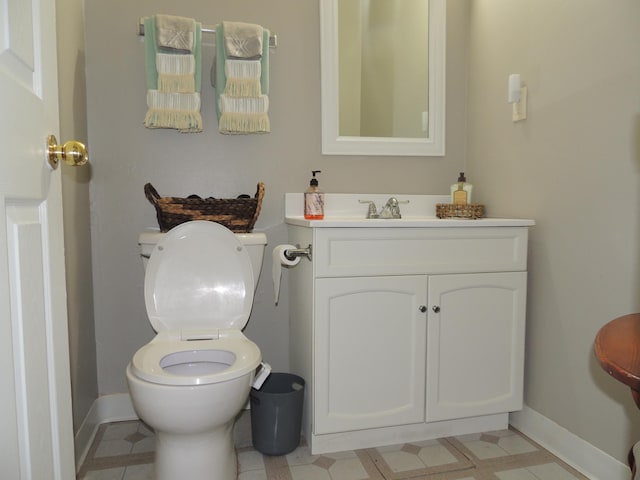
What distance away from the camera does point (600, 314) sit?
1.53m

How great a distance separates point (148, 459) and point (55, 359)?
44.4 inches

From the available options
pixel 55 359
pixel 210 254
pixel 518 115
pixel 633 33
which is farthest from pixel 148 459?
pixel 633 33

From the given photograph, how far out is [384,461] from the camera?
167 centimetres

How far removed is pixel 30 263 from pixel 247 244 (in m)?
1.17

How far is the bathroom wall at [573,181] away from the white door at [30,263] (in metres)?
1.41

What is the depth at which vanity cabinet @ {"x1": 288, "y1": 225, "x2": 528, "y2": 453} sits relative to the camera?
1.65 m

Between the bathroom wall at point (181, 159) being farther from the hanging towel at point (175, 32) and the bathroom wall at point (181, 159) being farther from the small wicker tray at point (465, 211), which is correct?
the small wicker tray at point (465, 211)

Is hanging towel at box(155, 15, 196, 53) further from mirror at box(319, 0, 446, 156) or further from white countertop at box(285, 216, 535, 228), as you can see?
white countertop at box(285, 216, 535, 228)

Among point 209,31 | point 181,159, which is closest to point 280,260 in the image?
point 181,159

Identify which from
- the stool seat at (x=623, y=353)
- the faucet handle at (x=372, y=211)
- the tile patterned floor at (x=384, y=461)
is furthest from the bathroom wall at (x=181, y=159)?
the stool seat at (x=623, y=353)

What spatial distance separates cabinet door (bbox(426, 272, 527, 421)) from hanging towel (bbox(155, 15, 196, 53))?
1326 millimetres

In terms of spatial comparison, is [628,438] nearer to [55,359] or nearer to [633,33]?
[633,33]

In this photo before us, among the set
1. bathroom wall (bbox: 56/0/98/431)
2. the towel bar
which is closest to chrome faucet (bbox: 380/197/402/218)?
the towel bar

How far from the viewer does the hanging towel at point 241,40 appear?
1.83m
